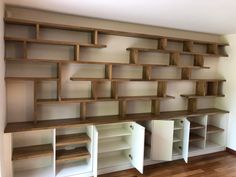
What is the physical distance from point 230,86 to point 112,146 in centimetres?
254

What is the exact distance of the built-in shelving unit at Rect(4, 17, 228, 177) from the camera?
2629 millimetres

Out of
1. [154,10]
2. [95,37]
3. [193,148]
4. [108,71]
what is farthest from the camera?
[193,148]

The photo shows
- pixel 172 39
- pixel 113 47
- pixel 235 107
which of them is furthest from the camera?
pixel 235 107

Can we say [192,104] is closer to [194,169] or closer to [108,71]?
[194,169]

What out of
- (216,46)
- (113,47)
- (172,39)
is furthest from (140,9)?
(216,46)

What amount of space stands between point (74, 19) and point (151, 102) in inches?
72.9

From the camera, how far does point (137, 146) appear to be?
9.57 feet

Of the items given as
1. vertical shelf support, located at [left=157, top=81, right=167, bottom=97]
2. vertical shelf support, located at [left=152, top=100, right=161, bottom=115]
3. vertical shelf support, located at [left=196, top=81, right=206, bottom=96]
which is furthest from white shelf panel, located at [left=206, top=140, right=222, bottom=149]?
vertical shelf support, located at [left=157, top=81, right=167, bottom=97]

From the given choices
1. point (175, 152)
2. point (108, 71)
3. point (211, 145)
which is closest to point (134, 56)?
point (108, 71)

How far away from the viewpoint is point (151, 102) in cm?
356

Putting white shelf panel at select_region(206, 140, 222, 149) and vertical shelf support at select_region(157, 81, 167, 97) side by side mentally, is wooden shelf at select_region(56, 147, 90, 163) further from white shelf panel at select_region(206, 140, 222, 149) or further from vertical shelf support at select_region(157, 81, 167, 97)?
white shelf panel at select_region(206, 140, 222, 149)

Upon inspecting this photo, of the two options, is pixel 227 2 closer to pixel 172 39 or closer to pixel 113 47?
pixel 172 39

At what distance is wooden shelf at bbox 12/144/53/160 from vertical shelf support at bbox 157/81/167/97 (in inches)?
76.2

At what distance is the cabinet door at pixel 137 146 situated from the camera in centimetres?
282
